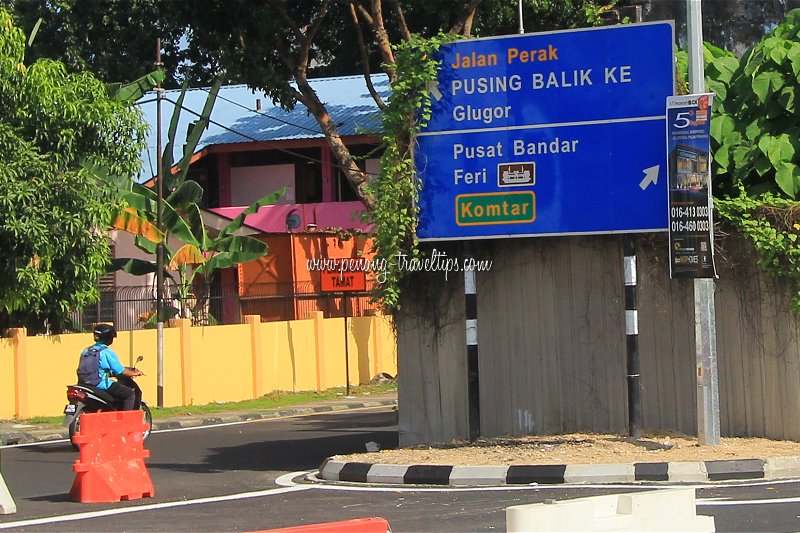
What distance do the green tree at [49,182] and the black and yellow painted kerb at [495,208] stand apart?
8.63m

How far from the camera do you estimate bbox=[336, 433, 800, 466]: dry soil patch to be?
38.1 ft

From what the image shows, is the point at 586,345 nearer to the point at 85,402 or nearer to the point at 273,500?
the point at 273,500

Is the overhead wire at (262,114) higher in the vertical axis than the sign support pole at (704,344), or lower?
higher

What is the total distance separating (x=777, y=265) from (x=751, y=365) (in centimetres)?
112

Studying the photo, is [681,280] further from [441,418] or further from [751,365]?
[441,418]

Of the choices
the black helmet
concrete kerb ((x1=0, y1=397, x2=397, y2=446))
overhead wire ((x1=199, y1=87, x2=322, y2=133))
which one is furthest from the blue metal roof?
the black helmet

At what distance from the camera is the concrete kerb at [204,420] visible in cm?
1827

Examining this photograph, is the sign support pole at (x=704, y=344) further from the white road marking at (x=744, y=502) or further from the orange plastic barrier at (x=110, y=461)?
the orange plastic barrier at (x=110, y=461)

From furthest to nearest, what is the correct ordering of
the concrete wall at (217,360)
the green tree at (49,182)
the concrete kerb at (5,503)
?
the concrete wall at (217,360), the green tree at (49,182), the concrete kerb at (5,503)

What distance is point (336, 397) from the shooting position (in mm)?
25172

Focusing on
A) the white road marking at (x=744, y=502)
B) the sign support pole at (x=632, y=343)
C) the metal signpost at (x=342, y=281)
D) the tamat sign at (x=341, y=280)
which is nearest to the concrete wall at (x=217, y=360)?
the metal signpost at (x=342, y=281)

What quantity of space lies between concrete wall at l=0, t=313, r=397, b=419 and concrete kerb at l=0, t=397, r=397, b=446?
51.2 inches

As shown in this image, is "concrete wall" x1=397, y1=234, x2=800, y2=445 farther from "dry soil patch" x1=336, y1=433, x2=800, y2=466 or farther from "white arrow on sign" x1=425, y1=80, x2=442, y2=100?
"white arrow on sign" x1=425, y1=80, x2=442, y2=100

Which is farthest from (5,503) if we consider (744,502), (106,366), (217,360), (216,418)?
(217,360)
